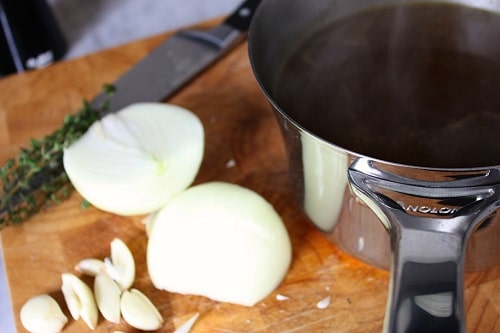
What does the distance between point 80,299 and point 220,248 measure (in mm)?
176

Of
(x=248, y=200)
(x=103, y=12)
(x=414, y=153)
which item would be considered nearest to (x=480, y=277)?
(x=414, y=153)

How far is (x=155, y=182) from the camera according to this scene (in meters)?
0.84

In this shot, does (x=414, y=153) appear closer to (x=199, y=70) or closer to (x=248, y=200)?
(x=248, y=200)

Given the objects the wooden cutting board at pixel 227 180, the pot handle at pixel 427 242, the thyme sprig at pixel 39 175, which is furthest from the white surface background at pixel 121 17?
the pot handle at pixel 427 242

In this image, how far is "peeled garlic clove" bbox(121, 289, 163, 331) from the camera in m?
0.76

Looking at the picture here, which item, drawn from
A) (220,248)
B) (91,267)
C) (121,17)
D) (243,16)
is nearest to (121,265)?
(91,267)

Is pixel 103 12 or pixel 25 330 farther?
pixel 103 12

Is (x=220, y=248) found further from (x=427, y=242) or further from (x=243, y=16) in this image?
(x=243, y=16)

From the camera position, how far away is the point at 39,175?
35.4 inches

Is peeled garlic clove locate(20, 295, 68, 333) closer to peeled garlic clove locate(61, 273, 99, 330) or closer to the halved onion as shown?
peeled garlic clove locate(61, 273, 99, 330)

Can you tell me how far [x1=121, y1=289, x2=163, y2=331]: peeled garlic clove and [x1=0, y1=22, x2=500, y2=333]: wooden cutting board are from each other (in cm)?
1

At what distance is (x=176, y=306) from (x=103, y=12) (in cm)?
84

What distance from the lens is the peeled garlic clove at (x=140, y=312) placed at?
2.49 ft

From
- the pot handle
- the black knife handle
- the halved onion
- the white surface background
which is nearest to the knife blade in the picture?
the black knife handle
